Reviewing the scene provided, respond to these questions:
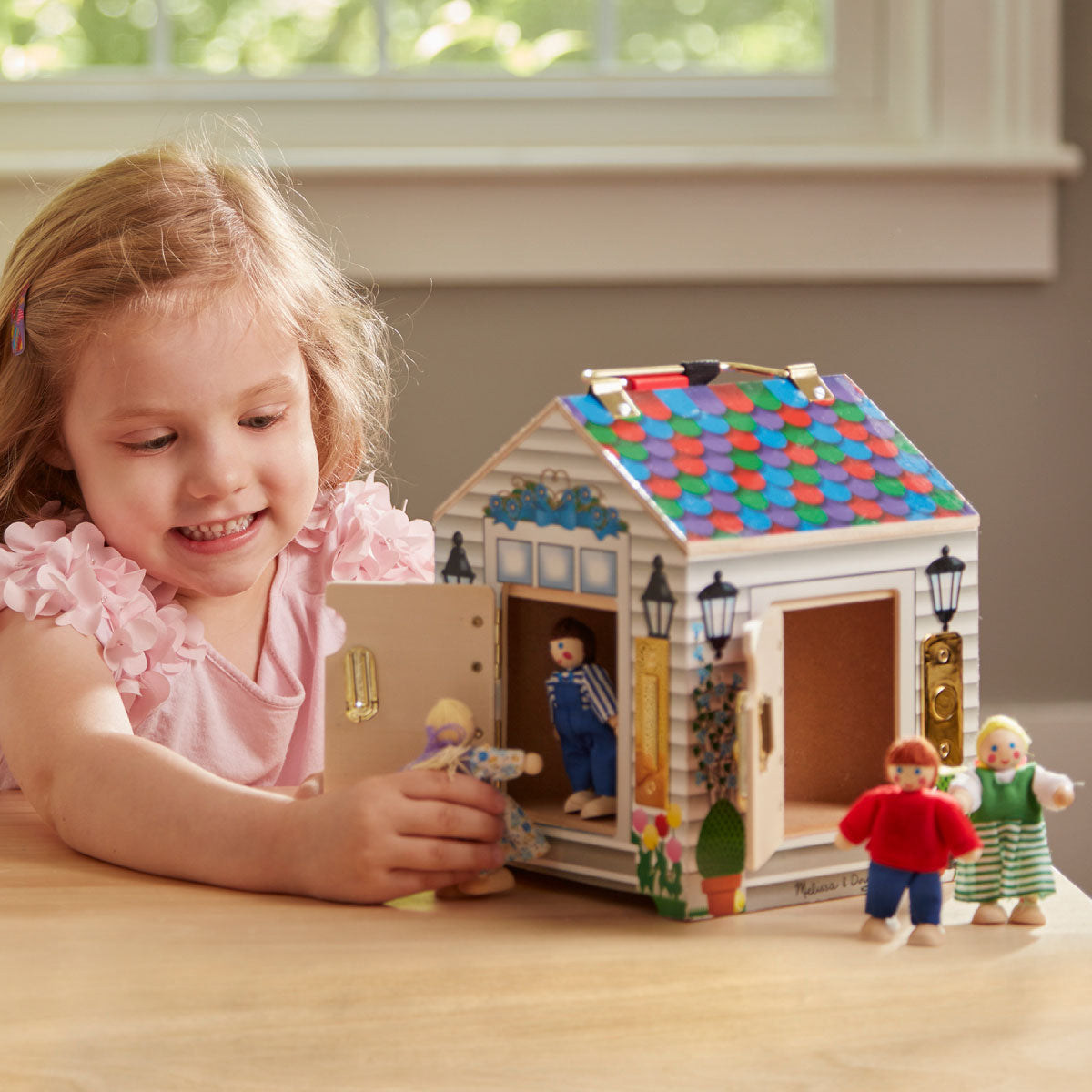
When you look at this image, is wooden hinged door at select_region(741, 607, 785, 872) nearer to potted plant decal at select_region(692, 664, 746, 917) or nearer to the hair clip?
potted plant decal at select_region(692, 664, 746, 917)

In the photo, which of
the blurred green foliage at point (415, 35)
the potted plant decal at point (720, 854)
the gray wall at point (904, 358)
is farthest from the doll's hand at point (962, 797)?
the blurred green foliage at point (415, 35)

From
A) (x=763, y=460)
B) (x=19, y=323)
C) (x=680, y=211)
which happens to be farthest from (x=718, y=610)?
(x=680, y=211)

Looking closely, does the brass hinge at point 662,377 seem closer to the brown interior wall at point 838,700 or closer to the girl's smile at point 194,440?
the brown interior wall at point 838,700

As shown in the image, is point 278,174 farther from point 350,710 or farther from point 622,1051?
point 622,1051

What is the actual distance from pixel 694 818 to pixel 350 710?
0.23 m

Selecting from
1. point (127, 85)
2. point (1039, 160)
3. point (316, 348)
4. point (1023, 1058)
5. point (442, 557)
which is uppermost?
point (127, 85)

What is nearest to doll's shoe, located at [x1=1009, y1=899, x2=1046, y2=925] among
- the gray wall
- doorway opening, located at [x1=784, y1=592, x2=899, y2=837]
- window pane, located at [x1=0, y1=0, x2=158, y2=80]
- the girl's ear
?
doorway opening, located at [x1=784, y1=592, x2=899, y2=837]

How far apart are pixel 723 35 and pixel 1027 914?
125 centimetres

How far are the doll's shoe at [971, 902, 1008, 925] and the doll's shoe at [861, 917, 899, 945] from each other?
0.05 m

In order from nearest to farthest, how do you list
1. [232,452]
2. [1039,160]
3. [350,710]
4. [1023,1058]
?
[1023,1058], [350,710], [232,452], [1039,160]

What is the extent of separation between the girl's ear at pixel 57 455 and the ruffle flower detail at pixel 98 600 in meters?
0.07

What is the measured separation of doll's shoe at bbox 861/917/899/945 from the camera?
0.73 m

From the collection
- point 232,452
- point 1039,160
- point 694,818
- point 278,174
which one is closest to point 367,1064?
point 694,818

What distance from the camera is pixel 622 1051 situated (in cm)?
61
